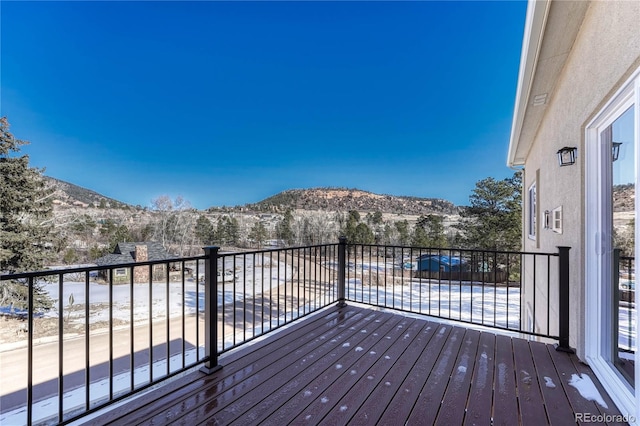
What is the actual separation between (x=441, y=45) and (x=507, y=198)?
8654mm

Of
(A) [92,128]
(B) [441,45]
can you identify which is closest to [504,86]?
(B) [441,45]

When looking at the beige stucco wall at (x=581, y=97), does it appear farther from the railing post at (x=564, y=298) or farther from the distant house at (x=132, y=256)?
the distant house at (x=132, y=256)

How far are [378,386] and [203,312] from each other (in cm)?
677

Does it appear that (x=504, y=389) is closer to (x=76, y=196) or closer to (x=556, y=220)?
(x=556, y=220)

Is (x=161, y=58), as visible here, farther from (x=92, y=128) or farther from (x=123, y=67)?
(x=92, y=128)

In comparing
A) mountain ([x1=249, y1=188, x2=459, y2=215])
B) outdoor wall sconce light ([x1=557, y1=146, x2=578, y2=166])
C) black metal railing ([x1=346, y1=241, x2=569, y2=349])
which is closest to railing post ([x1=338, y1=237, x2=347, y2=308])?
black metal railing ([x1=346, y1=241, x2=569, y2=349])

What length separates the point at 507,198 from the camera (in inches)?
590

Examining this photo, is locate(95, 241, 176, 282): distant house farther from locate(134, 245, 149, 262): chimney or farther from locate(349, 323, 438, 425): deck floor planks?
locate(349, 323, 438, 425): deck floor planks

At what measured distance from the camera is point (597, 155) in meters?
2.08

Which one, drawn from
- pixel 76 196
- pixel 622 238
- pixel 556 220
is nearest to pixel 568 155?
pixel 556 220

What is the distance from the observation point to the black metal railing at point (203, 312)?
73.3 inches

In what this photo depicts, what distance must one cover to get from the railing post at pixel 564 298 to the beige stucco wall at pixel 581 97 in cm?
5

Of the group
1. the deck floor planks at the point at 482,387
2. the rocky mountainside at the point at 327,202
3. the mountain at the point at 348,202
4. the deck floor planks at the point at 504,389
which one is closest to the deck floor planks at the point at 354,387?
the deck floor planks at the point at 482,387

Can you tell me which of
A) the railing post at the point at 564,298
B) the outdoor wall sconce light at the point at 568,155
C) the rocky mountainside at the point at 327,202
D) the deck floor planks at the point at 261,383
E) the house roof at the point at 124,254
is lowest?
the house roof at the point at 124,254
